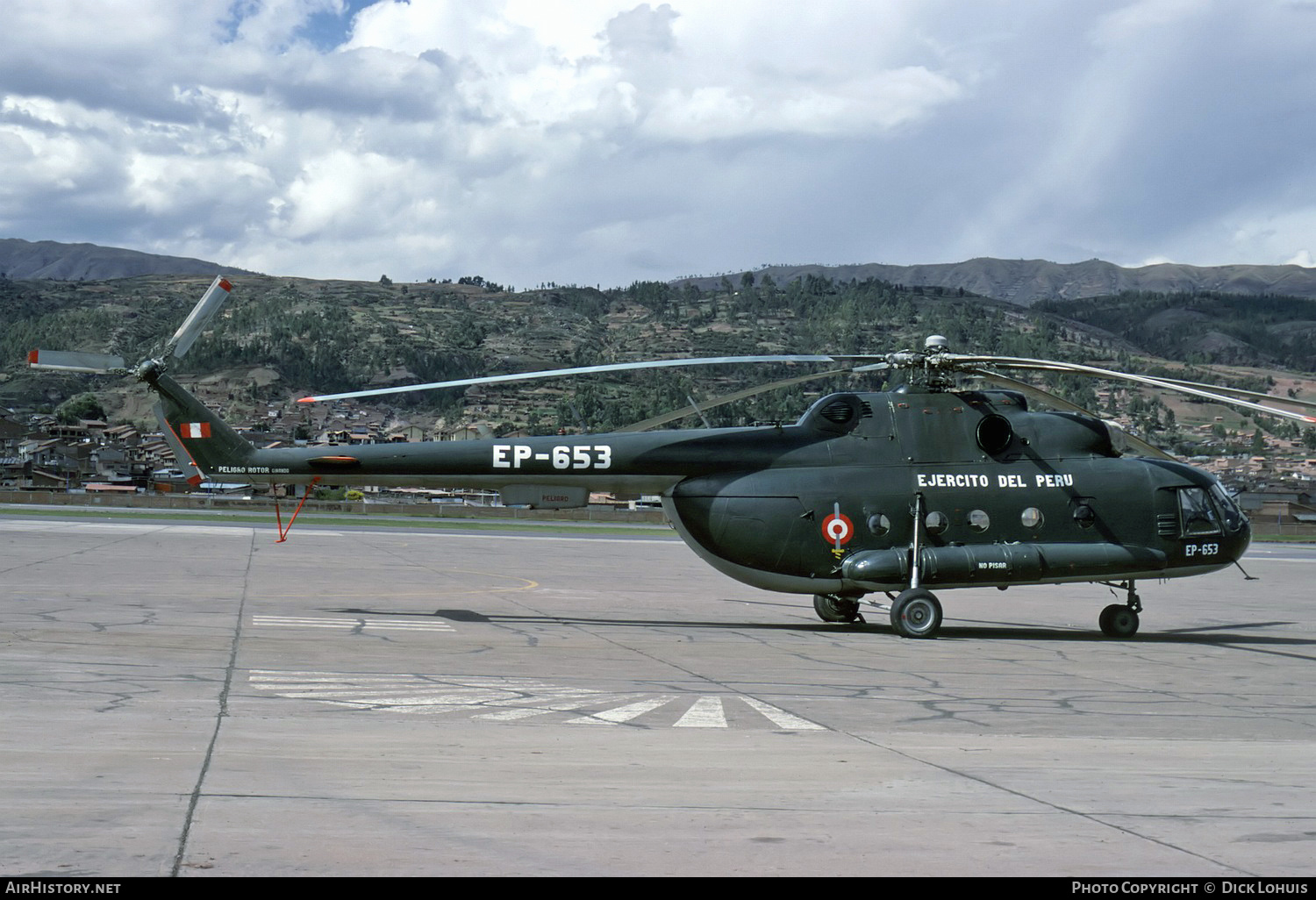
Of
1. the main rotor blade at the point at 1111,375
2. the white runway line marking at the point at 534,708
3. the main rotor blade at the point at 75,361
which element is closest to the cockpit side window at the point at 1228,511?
the main rotor blade at the point at 1111,375

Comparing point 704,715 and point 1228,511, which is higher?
point 1228,511

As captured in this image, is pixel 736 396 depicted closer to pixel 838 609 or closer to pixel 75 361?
pixel 838 609

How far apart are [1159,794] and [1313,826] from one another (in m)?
1.02

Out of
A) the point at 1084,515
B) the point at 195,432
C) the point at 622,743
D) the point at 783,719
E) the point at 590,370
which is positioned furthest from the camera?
the point at 195,432

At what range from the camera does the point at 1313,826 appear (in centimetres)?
725

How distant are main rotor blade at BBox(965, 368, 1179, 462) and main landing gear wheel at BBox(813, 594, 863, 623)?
4307 mm

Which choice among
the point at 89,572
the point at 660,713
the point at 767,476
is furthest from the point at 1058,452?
the point at 89,572

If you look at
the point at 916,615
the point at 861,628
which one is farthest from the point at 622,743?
the point at 861,628

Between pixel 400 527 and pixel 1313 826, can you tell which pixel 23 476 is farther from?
pixel 1313 826

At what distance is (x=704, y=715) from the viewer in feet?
36.4

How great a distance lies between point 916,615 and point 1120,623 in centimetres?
385

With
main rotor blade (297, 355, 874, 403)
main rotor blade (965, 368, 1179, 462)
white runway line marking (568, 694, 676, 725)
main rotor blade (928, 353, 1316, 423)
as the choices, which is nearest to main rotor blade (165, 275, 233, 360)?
main rotor blade (297, 355, 874, 403)

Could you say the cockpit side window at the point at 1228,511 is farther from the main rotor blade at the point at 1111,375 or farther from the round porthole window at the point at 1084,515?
the main rotor blade at the point at 1111,375
